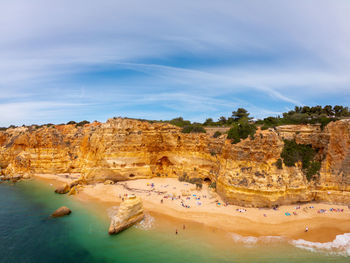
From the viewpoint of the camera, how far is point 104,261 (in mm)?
13352

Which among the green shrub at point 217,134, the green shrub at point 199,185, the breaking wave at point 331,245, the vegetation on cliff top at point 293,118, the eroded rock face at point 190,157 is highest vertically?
the vegetation on cliff top at point 293,118

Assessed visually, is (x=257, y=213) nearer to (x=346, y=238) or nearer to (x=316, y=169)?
(x=346, y=238)

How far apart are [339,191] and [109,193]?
2700 cm

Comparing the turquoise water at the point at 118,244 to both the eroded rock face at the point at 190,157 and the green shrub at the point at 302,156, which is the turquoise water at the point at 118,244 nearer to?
the eroded rock face at the point at 190,157

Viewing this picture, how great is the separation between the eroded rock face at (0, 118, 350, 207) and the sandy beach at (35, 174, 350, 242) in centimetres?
124

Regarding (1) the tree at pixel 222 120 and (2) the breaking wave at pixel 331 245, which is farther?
(1) the tree at pixel 222 120

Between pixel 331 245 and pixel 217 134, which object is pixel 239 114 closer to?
pixel 217 134

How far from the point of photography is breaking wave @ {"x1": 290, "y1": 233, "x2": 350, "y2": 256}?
46.0ft

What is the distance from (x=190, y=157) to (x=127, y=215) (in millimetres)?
15629

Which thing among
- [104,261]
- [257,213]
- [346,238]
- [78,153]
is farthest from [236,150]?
[78,153]

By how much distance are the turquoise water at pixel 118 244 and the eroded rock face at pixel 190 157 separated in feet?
20.2

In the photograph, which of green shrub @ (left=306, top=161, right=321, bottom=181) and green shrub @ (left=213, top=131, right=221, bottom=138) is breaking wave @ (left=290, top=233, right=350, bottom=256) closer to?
green shrub @ (left=306, top=161, right=321, bottom=181)

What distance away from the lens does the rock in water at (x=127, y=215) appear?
16344 millimetres

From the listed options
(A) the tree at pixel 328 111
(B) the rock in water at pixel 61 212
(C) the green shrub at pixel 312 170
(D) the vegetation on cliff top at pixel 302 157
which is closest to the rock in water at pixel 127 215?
(B) the rock in water at pixel 61 212
